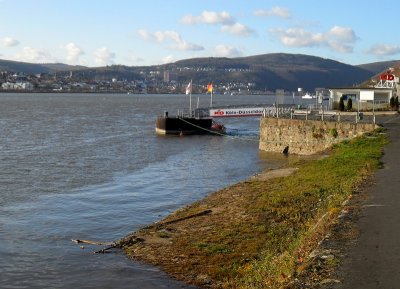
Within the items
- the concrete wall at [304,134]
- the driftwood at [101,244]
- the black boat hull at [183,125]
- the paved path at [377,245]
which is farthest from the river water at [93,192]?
the black boat hull at [183,125]

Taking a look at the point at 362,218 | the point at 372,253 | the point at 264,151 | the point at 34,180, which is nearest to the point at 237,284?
the point at 372,253

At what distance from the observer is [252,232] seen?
15.0 m

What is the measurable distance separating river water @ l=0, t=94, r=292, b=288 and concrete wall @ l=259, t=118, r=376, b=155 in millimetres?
1765

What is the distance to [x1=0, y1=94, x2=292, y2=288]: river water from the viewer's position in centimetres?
1355

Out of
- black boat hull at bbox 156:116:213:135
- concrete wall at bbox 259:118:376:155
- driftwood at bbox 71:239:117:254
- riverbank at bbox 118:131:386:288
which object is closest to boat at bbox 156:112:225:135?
black boat hull at bbox 156:116:213:135

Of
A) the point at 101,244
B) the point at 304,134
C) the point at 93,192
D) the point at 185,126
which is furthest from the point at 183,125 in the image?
the point at 101,244

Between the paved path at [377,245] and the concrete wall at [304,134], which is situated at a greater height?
the concrete wall at [304,134]

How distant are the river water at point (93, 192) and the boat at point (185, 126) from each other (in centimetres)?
609

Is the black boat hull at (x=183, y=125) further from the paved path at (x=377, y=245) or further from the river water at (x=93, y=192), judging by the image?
the paved path at (x=377, y=245)

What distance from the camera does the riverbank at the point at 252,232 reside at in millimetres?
11719

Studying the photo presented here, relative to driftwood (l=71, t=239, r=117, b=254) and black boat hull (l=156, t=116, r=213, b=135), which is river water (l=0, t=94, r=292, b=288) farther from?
black boat hull (l=156, t=116, r=213, b=135)

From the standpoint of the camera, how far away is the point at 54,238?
16.9 metres

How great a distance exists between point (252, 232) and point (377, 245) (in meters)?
4.21

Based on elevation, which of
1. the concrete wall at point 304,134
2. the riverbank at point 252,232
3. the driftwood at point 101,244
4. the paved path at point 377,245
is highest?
the concrete wall at point 304,134
